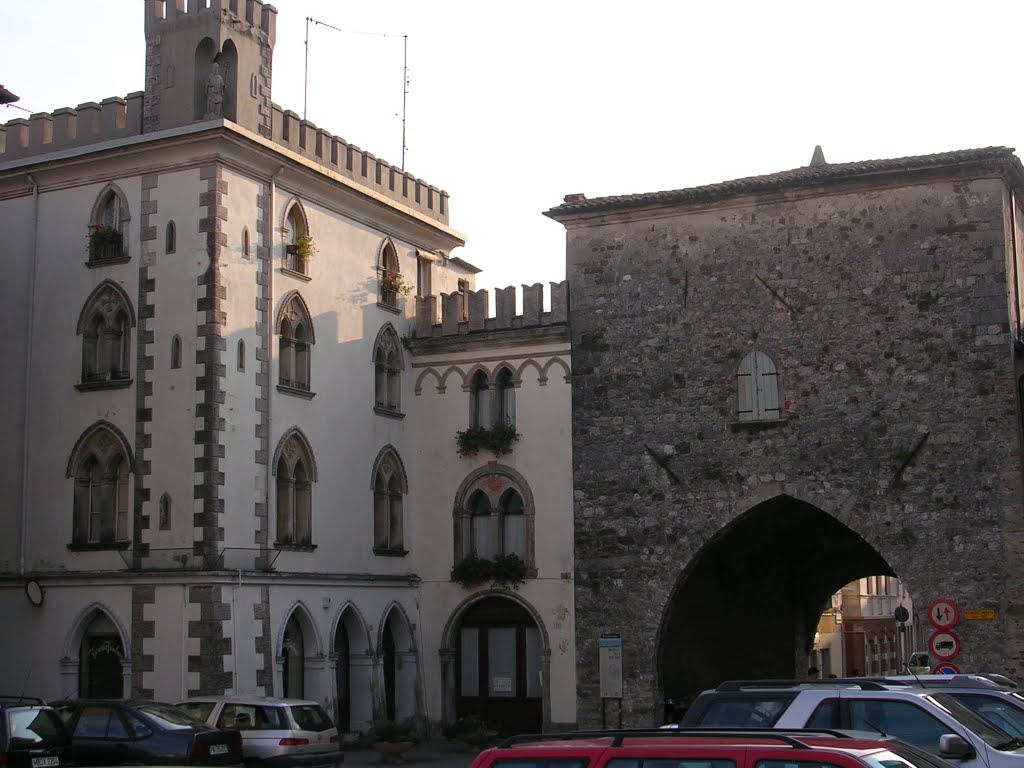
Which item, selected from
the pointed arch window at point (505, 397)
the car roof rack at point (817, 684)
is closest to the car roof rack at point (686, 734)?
the car roof rack at point (817, 684)

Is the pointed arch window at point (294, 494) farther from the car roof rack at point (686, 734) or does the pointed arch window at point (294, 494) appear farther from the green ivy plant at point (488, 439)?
the car roof rack at point (686, 734)

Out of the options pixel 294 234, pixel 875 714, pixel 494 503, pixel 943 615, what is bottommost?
Result: pixel 875 714

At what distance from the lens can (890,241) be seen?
85.8 ft

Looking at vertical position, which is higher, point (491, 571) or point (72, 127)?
point (72, 127)

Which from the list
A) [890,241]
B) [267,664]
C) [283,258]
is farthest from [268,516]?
[890,241]

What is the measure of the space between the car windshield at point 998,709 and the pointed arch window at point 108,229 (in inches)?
667

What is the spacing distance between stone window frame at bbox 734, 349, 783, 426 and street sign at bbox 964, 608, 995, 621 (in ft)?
15.7

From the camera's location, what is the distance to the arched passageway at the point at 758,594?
1124 inches

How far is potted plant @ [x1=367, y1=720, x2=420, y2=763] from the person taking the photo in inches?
973

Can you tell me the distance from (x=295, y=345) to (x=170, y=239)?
10.2 ft

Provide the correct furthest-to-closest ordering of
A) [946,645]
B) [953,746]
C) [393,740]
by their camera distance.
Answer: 1. [393,740]
2. [946,645]
3. [953,746]

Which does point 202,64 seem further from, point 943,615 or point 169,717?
point 943,615

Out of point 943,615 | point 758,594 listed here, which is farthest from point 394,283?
point 943,615

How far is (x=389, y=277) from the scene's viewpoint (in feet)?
96.3
